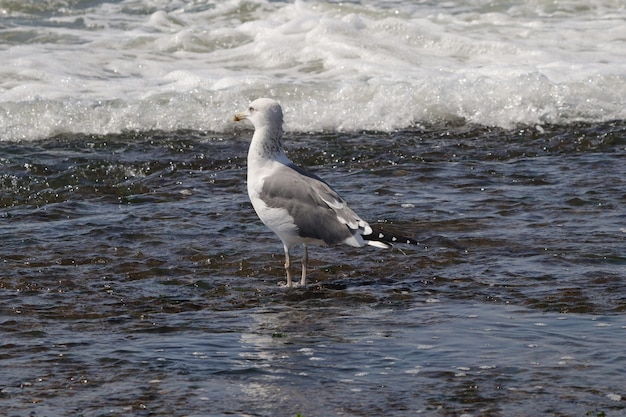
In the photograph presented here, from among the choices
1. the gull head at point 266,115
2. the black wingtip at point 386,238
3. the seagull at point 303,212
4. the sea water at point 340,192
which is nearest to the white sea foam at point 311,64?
the sea water at point 340,192

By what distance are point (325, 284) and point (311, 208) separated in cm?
45

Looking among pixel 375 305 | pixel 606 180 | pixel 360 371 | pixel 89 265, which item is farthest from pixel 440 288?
pixel 606 180

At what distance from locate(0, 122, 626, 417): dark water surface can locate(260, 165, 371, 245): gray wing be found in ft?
1.01

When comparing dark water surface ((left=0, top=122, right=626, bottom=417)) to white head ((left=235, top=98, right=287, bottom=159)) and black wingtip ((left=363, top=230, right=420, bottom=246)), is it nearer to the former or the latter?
black wingtip ((left=363, top=230, right=420, bottom=246))

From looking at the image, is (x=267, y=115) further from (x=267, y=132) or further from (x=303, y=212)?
(x=303, y=212)

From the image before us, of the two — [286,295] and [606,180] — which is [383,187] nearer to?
[606,180]

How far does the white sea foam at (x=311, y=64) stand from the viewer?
10.7 m

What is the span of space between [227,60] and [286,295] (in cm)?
765

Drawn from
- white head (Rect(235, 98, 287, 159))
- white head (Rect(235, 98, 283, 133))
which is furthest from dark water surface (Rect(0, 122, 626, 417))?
white head (Rect(235, 98, 283, 133))

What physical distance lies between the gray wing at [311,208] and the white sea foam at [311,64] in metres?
4.47

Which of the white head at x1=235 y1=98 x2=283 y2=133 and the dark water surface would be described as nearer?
the dark water surface

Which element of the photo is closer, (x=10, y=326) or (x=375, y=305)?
(x=10, y=326)

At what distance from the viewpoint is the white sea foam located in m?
10.7

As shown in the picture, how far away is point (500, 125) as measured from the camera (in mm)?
10398
